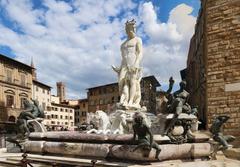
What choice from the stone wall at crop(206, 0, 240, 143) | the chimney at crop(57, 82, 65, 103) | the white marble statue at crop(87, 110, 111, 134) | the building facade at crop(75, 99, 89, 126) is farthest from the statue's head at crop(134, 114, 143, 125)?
the chimney at crop(57, 82, 65, 103)

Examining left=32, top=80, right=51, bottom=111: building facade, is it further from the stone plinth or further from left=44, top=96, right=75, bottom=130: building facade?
the stone plinth

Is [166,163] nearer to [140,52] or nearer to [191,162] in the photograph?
[191,162]

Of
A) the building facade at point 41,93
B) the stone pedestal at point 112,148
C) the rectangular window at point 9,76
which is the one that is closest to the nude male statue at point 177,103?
the stone pedestal at point 112,148

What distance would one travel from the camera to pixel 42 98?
59156 mm

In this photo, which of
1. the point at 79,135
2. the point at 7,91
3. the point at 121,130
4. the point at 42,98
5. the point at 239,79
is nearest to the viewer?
the point at 79,135

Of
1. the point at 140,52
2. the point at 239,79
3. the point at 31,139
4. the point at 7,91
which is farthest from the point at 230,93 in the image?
the point at 7,91

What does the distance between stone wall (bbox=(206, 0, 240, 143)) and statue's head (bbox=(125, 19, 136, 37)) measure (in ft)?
14.7

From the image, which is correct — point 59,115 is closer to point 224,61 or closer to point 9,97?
point 9,97

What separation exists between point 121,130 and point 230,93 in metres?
5.81

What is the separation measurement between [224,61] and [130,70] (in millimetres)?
4857

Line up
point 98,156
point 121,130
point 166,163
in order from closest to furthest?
point 166,163 → point 98,156 → point 121,130

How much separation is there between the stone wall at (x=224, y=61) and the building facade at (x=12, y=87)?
33.0 metres

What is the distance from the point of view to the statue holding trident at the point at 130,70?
377 inches

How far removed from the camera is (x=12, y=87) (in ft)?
148
